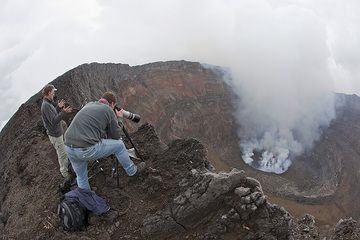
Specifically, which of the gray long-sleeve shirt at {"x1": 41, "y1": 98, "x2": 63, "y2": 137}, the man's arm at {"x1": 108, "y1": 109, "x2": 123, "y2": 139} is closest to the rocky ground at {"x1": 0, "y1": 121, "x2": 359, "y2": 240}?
the gray long-sleeve shirt at {"x1": 41, "y1": 98, "x2": 63, "y2": 137}

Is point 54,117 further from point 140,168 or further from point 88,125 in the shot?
point 140,168

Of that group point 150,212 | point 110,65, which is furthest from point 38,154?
point 110,65

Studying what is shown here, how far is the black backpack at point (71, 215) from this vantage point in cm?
988

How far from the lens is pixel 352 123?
38125 millimetres

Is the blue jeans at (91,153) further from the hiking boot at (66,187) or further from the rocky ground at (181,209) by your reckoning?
the hiking boot at (66,187)

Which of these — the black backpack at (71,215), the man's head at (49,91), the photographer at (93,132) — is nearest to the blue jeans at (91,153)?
the photographer at (93,132)

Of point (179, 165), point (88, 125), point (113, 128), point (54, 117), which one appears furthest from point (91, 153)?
point (179, 165)

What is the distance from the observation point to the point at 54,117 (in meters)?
10.8

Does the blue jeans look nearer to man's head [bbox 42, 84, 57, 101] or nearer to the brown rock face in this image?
the brown rock face

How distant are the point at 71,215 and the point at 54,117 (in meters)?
2.27

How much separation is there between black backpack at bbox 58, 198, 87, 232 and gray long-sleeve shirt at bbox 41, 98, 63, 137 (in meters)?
1.90

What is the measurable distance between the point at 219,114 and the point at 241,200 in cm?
2881

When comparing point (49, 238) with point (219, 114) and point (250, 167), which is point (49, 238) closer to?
point (250, 167)

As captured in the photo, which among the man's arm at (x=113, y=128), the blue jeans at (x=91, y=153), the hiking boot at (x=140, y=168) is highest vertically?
the man's arm at (x=113, y=128)
